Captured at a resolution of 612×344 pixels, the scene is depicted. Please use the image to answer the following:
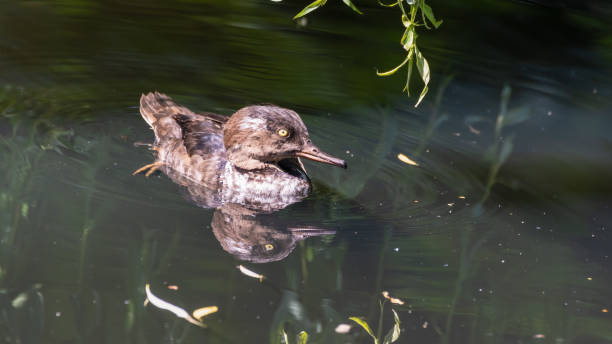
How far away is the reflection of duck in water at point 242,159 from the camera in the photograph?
5.60 meters

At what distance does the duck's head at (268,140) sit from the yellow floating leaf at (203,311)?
1.78 meters

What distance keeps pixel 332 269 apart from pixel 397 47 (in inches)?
159

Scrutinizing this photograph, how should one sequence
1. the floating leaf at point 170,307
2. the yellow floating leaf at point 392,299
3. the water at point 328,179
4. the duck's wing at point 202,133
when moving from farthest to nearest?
1. the duck's wing at point 202,133
2. the yellow floating leaf at point 392,299
3. the water at point 328,179
4. the floating leaf at point 170,307

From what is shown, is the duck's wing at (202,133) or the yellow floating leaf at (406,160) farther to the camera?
the yellow floating leaf at (406,160)

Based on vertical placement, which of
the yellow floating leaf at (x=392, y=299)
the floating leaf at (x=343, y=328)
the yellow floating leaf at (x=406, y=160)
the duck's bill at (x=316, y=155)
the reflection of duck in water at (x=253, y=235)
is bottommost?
the yellow floating leaf at (x=406, y=160)

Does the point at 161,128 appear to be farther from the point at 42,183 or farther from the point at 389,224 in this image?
the point at 389,224

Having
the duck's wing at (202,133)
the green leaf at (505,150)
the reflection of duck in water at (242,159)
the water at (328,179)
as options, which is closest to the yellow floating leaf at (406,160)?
the water at (328,179)

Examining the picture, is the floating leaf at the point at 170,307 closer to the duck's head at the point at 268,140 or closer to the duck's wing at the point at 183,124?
the duck's head at the point at 268,140

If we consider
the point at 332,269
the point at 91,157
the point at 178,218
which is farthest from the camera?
the point at 91,157

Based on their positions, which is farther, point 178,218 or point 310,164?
point 310,164

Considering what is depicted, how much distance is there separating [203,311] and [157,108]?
271cm

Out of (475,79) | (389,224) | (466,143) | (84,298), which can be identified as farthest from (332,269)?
(475,79)

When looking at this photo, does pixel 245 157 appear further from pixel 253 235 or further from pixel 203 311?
pixel 203 311

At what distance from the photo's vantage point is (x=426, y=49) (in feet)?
27.1
